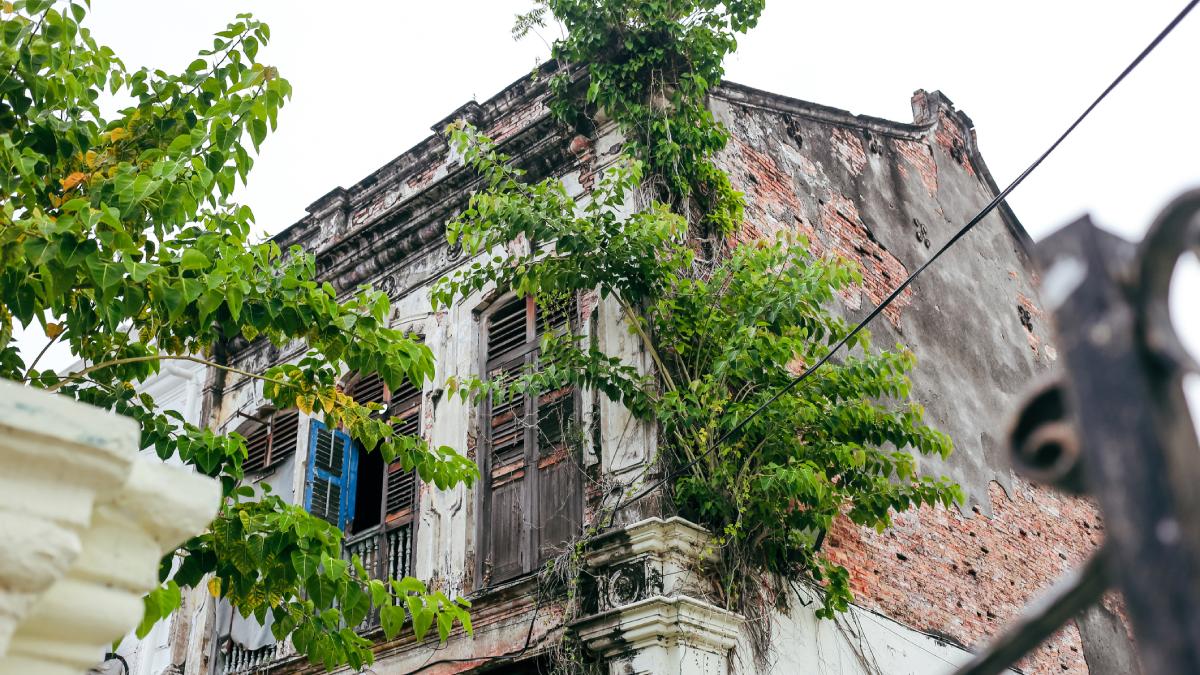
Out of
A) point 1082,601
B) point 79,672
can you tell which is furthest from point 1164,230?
point 79,672

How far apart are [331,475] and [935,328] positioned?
5.45 metres

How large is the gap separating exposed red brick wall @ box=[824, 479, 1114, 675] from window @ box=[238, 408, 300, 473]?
16.5 ft

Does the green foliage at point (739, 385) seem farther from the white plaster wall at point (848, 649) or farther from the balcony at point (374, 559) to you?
the balcony at point (374, 559)

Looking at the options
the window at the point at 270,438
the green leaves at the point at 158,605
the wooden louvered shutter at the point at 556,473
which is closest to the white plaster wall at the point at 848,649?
the wooden louvered shutter at the point at 556,473

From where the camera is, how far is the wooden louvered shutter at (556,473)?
26.3 ft

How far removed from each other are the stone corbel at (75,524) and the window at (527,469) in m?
5.24

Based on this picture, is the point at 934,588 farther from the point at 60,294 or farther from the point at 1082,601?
the point at 1082,601

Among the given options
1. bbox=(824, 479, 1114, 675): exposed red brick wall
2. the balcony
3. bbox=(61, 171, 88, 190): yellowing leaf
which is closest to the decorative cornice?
bbox=(824, 479, 1114, 675): exposed red brick wall

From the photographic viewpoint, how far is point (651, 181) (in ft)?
27.9

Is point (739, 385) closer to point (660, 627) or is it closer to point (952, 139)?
point (660, 627)

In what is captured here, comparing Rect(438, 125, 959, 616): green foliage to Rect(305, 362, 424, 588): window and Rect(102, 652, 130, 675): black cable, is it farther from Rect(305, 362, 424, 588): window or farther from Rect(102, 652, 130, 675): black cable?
Rect(102, 652, 130, 675): black cable

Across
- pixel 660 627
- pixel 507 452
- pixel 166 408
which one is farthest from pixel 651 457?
pixel 166 408

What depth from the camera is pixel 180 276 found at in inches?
199

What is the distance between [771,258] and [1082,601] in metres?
6.34
